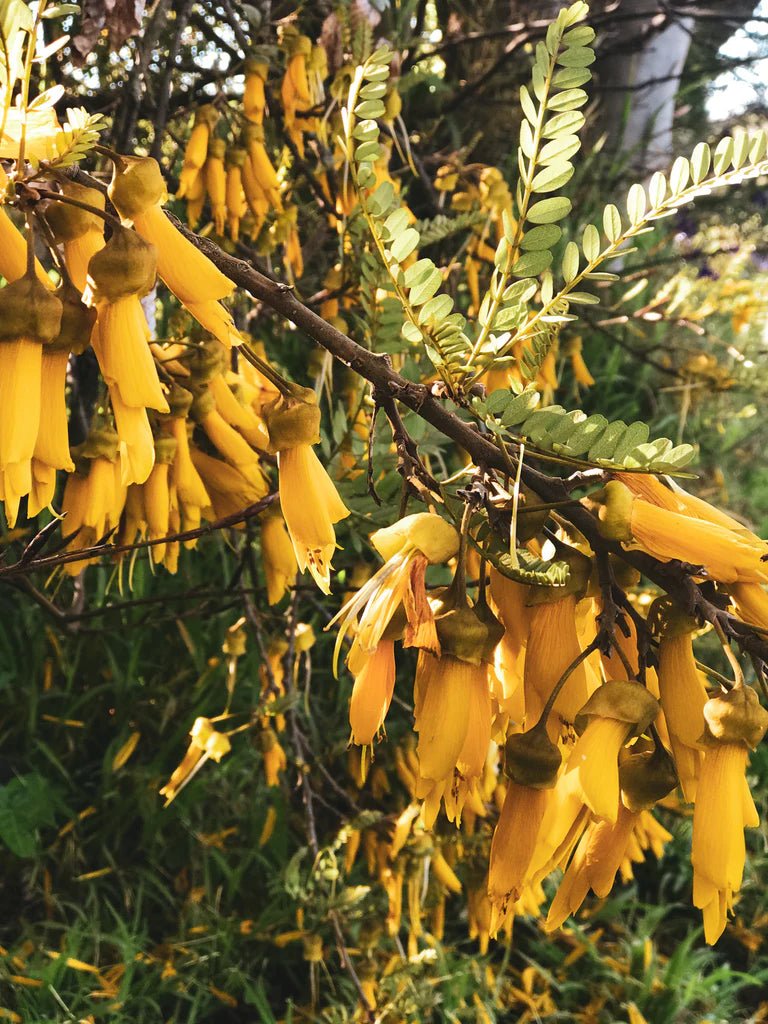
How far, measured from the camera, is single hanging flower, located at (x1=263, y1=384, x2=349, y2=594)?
1.89 ft

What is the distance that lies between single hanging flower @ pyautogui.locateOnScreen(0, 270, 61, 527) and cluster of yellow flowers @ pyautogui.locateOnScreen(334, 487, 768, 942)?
0.65 feet

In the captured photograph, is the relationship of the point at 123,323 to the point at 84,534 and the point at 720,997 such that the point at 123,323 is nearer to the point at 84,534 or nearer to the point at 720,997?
the point at 84,534

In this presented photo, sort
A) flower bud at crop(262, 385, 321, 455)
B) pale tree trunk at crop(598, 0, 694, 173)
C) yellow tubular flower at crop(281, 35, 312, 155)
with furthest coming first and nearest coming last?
pale tree trunk at crop(598, 0, 694, 173), yellow tubular flower at crop(281, 35, 312, 155), flower bud at crop(262, 385, 321, 455)

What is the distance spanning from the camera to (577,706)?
503 mm

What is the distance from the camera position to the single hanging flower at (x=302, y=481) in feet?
1.89

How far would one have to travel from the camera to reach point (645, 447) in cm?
49

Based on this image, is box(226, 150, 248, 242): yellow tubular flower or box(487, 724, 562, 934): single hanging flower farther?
box(226, 150, 248, 242): yellow tubular flower

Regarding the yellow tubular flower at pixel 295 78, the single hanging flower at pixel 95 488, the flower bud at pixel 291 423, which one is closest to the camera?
the flower bud at pixel 291 423

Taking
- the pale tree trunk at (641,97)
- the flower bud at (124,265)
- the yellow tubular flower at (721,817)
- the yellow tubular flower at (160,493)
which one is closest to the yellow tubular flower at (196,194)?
the yellow tubular flower at (160,493)

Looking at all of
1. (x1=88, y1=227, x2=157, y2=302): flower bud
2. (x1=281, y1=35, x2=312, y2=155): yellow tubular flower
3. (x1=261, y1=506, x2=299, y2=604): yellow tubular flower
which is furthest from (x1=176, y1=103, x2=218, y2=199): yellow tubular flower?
(x1=88, y1=227, x2=157, y2=302): flower bud

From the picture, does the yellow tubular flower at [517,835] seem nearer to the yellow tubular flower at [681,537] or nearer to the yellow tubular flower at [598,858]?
the yellow tubular flower at [598,858]

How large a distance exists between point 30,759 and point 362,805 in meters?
0.66

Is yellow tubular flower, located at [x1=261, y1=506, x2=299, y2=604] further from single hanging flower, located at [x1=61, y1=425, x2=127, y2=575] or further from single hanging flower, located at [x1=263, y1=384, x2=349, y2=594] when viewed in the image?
single hanging flower, located at [x1=263, y1=384, x2=349, y2=594]

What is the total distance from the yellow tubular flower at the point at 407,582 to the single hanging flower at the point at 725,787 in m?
0.15
